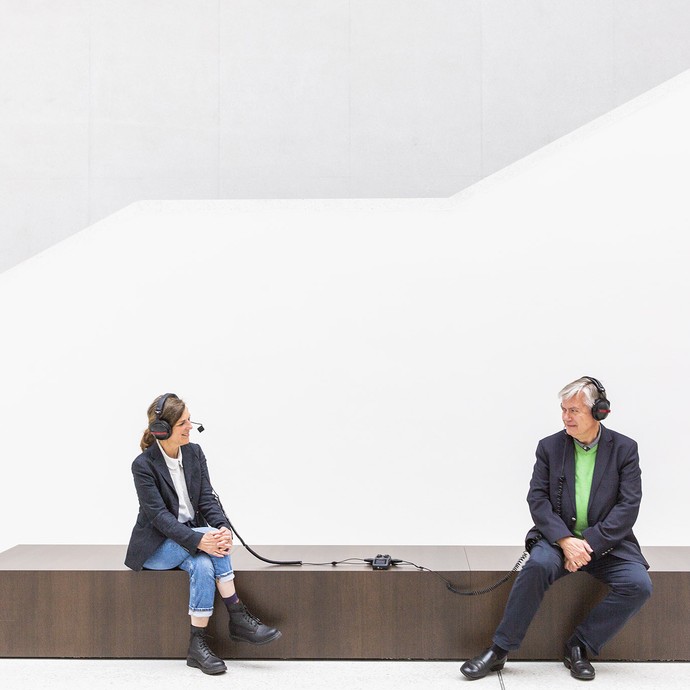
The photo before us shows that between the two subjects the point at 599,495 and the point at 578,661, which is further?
the point at 599,495

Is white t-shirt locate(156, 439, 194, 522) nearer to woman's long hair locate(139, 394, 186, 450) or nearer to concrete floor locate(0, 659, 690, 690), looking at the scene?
woman's long hair locate(139, 394, 186, 450)

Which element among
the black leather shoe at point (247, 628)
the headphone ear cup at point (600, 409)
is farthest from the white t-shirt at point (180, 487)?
the headphone ear cup at point (600, 409)

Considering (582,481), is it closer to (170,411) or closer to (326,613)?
(326,613)

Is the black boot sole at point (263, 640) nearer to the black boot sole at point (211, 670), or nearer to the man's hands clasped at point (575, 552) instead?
the black boot sole at point (211, 670)

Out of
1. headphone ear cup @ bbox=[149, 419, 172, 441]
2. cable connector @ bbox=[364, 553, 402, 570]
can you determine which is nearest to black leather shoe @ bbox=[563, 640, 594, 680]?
cable connector @ bbox=[364, 553, 402, 570]

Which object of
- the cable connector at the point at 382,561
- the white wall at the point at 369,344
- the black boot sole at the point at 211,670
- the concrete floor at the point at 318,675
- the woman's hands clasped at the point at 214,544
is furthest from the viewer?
the white wall at the point at 369,344

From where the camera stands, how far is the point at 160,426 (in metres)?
3.44

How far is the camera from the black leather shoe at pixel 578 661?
10.4 ft

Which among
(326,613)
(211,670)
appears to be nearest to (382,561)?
(326,613)

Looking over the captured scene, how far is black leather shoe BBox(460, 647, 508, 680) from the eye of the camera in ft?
10.4

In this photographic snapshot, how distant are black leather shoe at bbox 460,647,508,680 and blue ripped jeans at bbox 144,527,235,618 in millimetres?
972

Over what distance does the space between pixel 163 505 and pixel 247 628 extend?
0.59 m

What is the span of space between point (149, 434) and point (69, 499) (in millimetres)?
1571

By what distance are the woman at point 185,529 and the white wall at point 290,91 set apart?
1791mm
